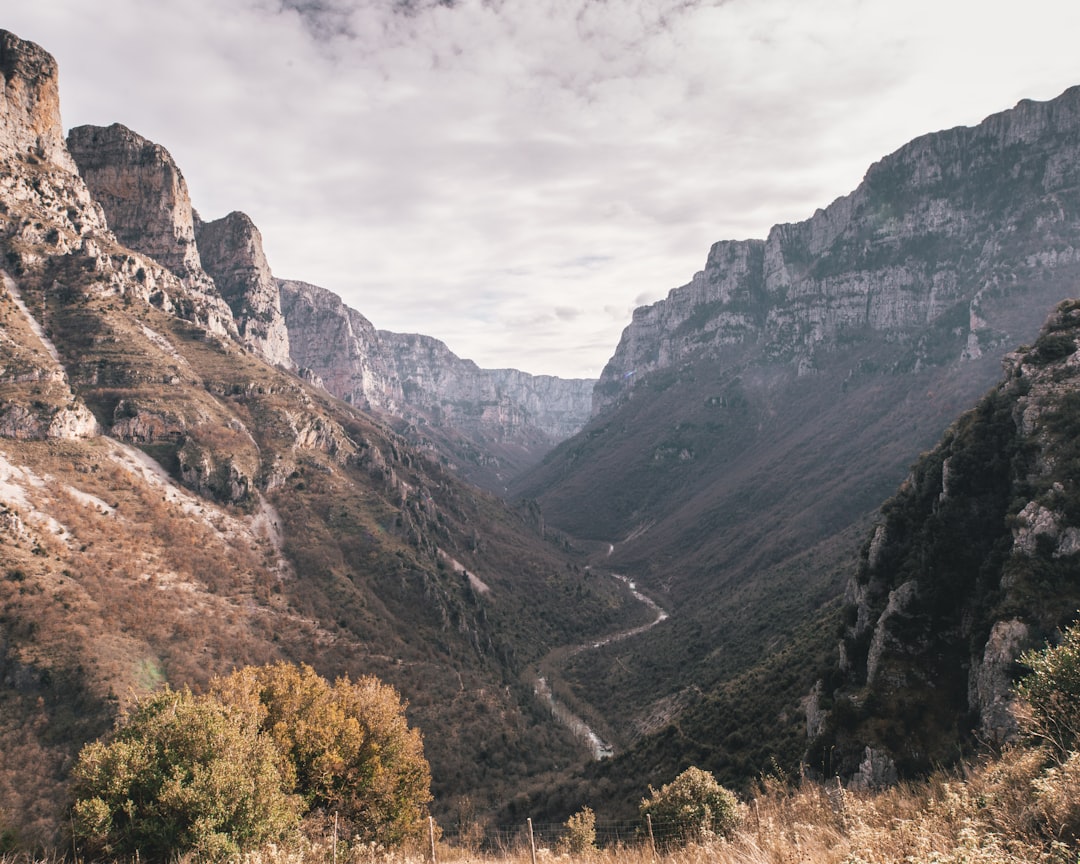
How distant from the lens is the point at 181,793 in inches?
774

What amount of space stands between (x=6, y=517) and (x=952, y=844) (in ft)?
258

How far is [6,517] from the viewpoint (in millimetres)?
56062

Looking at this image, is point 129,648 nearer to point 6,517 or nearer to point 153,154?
point 6,517

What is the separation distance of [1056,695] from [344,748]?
30.1m

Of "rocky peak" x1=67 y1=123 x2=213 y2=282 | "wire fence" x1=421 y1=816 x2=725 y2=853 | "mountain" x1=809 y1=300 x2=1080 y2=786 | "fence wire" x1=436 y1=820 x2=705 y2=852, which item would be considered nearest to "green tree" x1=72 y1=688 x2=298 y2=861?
"wire fence" x1=421 y1=816 x2=725 y2=853

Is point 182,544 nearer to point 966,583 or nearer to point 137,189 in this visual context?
point 966,583

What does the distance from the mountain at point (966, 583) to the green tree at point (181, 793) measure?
30868 millimetres

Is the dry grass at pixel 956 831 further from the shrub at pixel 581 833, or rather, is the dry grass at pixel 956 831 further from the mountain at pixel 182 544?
the mountain at pixel 182 544

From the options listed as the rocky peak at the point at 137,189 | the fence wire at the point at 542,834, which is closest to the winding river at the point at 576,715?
the fence wire at the point at 542,834

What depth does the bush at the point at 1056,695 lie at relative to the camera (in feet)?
43.2

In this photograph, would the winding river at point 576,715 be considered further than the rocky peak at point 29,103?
No

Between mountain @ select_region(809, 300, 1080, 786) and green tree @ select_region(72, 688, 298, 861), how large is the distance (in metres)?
30.9

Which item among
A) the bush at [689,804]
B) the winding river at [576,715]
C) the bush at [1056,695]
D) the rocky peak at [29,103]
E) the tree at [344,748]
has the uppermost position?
the rocky peak at [29,103]

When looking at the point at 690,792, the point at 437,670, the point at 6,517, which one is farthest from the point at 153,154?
the point at 690,792
